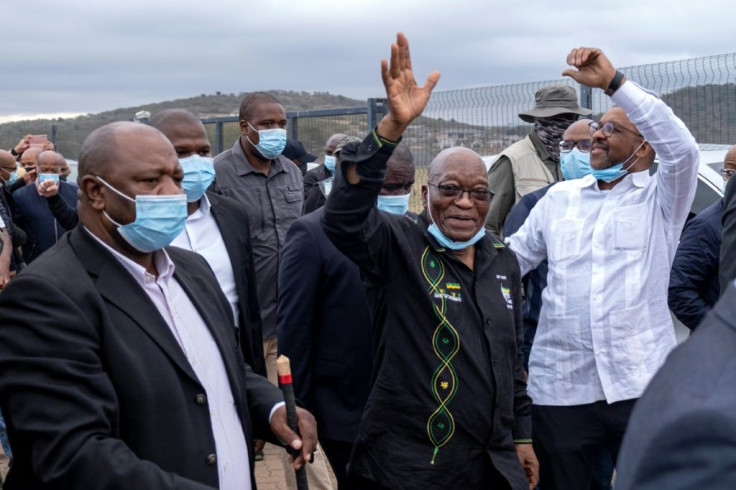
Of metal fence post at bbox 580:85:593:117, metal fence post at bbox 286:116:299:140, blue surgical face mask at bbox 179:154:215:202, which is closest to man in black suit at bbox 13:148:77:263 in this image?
metal fence post at bbox 286:116:299:140

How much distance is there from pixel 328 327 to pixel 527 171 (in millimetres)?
2500

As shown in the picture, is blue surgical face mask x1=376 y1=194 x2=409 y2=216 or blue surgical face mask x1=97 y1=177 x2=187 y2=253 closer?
blue surgical face mask x1=97 y1=177 x2=187 y2=253

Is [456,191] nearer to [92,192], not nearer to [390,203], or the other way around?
[390,203]

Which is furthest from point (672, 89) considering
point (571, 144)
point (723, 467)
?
point (723, 467)

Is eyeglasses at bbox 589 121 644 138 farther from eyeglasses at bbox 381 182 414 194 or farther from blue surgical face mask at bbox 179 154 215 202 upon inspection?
blue surgical face mask at bbox 179 154 215 202

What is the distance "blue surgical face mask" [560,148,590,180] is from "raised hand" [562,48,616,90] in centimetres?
200

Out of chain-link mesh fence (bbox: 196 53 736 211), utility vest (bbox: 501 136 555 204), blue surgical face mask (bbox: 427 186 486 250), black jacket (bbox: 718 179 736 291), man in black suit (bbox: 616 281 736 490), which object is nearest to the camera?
man in black suit (bbox: 616 281 736 490)

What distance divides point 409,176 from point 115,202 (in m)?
2.07

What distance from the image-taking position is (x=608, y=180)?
4805 mm

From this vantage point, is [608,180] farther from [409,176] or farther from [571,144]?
[571,144]

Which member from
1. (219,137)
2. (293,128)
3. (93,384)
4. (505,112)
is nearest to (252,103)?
(505,112)

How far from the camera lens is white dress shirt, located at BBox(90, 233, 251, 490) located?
3.07m

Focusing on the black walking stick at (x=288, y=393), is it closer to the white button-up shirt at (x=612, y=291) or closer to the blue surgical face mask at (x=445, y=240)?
the blue surgical face mask at (x=445, y=240)

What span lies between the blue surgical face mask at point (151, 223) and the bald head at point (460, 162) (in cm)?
132
